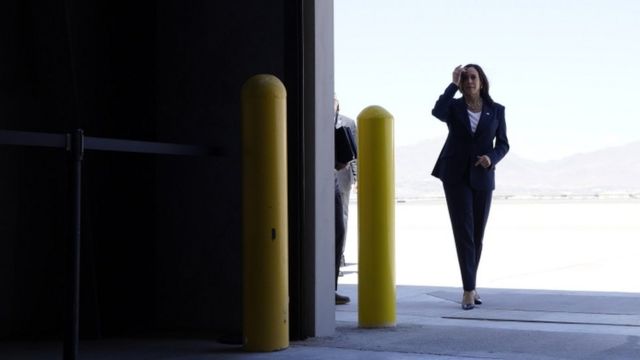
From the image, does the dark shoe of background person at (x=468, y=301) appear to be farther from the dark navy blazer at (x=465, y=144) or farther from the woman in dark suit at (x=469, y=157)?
the dark navy blazer at (x=465, y=144)

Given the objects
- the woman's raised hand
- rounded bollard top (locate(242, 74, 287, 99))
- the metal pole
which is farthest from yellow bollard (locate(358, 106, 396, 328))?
the metal pole

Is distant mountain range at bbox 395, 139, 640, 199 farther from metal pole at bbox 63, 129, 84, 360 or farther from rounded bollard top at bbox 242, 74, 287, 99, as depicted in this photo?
metal pole at bbox 63, 129, 84, 360

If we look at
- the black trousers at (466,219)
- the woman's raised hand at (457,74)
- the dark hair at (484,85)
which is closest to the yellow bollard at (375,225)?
the black trousers at (466,219)

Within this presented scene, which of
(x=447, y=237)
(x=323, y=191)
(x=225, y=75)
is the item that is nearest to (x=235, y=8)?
(x=225, y=75)

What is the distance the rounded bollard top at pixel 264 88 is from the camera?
15.9ft

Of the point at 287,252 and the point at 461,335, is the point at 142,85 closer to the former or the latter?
the point at 287,252

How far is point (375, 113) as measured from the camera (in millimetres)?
6035

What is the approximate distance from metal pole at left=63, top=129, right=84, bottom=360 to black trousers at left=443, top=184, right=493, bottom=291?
366 centimetres

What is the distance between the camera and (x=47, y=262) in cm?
550

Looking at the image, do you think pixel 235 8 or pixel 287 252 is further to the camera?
pixel 235 8

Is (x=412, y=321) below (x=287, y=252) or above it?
below

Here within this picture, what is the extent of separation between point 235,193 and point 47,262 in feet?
3.88

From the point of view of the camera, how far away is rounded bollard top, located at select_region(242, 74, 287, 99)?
15.9ft

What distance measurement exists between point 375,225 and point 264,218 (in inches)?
52.0
